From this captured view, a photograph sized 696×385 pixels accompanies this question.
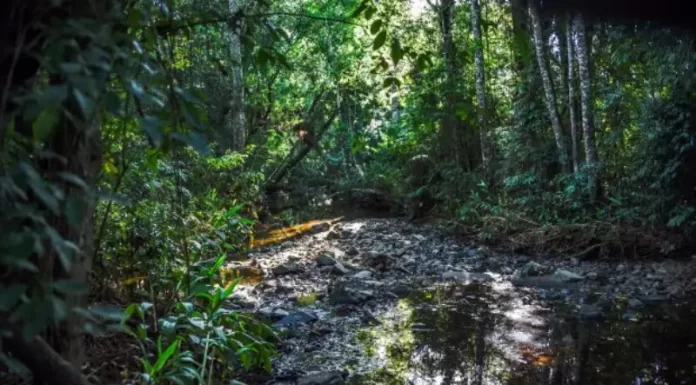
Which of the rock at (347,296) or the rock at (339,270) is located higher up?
the rock at (339,270)

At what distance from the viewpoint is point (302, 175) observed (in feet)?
51.5

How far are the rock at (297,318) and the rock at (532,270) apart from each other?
339 cm

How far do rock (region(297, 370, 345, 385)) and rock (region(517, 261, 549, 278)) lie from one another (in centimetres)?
446

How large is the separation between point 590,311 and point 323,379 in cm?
326

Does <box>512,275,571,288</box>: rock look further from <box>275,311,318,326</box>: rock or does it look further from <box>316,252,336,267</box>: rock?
<box>275,311,318,326</box>: rock

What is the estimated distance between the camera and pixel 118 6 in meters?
1.45

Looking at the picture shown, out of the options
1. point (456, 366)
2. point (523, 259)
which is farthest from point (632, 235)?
point (456, 366)

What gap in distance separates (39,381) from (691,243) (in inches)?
340

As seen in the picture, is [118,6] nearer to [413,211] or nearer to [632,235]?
[632,235]

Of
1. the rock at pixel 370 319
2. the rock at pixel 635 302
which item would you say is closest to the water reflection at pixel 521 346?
the rock at pixel 370 319

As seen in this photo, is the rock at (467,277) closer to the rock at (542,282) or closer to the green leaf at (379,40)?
the rock at (542,282)

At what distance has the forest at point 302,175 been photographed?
4.01 feet

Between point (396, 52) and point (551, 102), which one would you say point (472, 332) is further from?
point (551, 102)

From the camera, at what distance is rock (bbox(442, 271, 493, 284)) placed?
8.03m
